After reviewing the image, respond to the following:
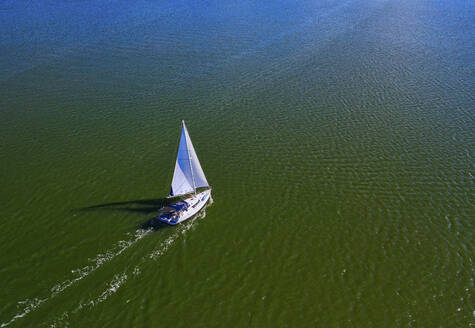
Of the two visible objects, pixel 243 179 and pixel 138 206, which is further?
pixel 243 179

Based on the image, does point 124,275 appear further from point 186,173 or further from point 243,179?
point 243,179

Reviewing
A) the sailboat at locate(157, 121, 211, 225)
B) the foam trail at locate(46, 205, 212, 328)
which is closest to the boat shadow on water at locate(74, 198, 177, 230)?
the sailboat at locate(157, 121, 211, 225)

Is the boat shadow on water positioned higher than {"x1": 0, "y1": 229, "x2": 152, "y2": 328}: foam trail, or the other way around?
the boat shadow on water

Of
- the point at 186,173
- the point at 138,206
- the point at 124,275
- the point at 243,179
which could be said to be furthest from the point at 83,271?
the point at 243,179

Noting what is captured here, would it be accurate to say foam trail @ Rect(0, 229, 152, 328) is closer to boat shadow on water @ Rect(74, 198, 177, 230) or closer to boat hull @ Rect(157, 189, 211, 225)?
boat hull @ Rect(157, 189, 211, 225)

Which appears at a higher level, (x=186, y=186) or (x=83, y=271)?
(x=186, y=186)

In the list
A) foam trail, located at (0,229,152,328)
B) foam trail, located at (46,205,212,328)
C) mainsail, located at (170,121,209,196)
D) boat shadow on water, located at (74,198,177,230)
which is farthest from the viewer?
boat shadow on water, located at (74,198,177,230)

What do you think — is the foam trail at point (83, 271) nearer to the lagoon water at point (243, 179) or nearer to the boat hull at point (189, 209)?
the lagoon water at point (243, 179)

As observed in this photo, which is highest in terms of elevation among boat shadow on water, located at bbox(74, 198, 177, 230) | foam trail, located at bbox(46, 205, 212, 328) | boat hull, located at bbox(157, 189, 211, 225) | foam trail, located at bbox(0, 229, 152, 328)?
boat shadow on water, located at bbox(74, 198, 177, 230)

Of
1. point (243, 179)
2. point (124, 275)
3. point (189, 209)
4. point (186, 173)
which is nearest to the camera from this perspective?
point (124, 275)
